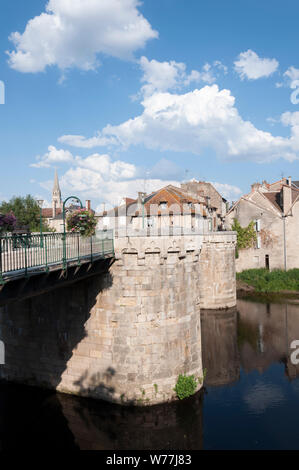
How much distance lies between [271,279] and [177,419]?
2745cm

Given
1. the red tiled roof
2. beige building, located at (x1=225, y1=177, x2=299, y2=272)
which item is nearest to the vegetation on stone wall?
beige building, located at (x1=225, y1=177, x2=299, y2=272)

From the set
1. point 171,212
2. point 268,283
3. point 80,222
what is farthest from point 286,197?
point 80,222

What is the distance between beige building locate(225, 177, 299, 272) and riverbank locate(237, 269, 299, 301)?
1725 millimetres

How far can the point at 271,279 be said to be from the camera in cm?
3859

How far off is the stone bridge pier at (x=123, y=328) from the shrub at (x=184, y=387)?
0.74 ft

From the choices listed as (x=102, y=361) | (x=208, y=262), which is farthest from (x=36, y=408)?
(x=208, y=262)

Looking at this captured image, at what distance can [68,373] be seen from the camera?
1561 centimetres

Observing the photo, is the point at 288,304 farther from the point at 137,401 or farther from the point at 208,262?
the point at 137,401

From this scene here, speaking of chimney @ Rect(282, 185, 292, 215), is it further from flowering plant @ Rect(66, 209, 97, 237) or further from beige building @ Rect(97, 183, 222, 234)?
flowering plant @ Rect(66, 209, 97, 237)

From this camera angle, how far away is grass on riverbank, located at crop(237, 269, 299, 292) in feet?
123

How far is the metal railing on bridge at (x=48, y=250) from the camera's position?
31.5 feet

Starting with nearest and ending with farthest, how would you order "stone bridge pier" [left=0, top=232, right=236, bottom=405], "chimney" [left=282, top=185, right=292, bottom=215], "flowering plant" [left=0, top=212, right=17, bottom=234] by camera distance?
1. "flowering plant" [left=0, top=212, right=17, bottom=234]
2. "stone bridge pier" [left=0, top=232, right=236, bottom=405]
3. "chimney" [left=282, top=185, right=292, bottom=215]

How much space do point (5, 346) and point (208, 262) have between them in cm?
1885

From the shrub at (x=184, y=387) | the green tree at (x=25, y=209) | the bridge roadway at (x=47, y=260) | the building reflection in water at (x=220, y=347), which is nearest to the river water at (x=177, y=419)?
the building reflection in water at (x=220, y=347)
